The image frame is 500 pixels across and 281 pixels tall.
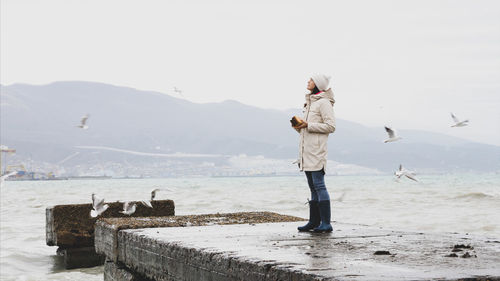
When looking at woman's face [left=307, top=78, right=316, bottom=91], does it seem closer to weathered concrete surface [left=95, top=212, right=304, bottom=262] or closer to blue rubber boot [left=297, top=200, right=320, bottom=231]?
blue rubber boot [left=297, top=200, right=320, bottom=231]

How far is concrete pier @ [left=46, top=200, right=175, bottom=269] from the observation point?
9305 mm

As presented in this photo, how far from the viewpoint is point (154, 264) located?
5383 millimetres

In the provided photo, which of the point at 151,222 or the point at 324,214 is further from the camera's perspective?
the point at 151,222

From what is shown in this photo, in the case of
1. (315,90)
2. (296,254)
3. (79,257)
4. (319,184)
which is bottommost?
(79,257)

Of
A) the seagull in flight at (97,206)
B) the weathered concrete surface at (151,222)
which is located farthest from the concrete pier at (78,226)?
the weathered concrete surface at (151,222)

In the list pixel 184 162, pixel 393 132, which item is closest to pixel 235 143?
pixel 184 162

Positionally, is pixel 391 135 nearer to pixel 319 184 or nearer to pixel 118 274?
pixel 319 184

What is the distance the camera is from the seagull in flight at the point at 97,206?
8047 mm

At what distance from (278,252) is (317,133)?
82.1 inches

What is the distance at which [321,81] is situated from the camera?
21.0 feet

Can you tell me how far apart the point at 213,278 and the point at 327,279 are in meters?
1.29

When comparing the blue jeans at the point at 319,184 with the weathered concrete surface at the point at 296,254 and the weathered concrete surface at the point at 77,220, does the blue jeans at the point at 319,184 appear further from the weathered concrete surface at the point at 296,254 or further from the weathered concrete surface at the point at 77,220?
the weathered concrete surface at the point at 77,220

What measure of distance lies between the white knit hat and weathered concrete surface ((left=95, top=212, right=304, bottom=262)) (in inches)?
70.7

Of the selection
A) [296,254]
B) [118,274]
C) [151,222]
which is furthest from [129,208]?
[296,254]
